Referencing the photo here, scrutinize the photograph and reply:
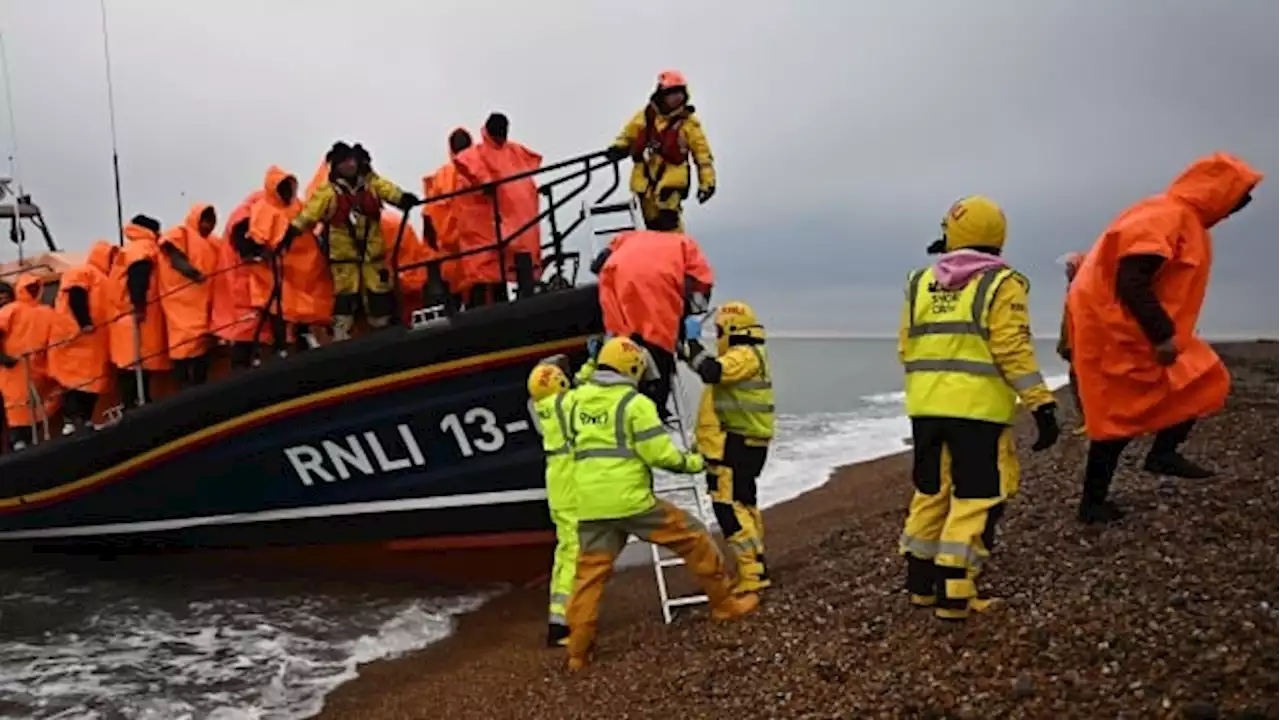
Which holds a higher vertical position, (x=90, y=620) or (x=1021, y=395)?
(x=1021, y=395)

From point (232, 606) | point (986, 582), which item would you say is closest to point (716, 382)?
point (986, 582)

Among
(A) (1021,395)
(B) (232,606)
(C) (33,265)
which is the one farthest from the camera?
(C) (33,265)

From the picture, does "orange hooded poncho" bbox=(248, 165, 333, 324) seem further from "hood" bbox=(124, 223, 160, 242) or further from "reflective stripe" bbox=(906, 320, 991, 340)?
"reflective stripe" bbox=(906, 320, 991, 340)

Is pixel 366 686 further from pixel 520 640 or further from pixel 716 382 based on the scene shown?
pixel 716 382

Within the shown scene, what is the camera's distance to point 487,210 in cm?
678

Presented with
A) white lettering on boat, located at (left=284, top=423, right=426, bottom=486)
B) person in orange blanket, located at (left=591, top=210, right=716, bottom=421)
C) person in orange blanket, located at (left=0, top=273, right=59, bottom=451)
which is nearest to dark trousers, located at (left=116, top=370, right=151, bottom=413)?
person in orange blanket, located at (left=0, top=273, right=59, bottom=451)

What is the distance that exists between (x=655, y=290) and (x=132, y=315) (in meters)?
3.99

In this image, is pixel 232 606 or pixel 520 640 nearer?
pixel 520 640

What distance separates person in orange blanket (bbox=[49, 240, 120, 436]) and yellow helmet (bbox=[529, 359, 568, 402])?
3968 millimetres

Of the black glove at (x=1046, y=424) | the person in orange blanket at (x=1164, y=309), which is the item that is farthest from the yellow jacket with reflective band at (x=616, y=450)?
the person in orange blanket at (x=1164, y=309)

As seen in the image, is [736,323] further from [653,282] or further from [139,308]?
[139,308]

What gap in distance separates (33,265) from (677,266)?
726 cm

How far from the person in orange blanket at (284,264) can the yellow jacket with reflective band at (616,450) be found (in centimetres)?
283

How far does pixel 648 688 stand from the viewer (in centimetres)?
431
